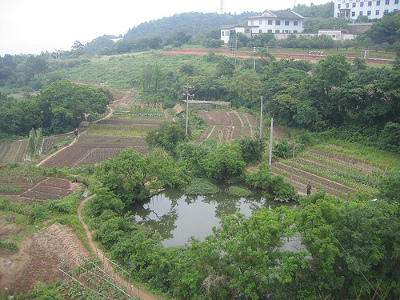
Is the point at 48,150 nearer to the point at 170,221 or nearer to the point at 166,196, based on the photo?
the point at 166,196

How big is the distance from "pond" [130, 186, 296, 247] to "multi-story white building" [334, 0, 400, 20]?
4081cm

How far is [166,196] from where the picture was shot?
19.4 m

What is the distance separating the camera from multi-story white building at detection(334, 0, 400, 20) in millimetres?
46656

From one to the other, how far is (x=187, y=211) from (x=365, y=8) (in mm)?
47055

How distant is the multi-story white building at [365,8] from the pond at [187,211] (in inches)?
1607

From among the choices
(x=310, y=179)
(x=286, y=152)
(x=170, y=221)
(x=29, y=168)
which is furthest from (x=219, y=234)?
(x=29, y=168)

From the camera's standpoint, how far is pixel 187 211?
1788 cm

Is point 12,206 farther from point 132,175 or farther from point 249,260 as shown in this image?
point 249,260

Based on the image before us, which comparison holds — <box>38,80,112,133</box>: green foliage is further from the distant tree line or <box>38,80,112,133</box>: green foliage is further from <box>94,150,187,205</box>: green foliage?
<box>94,150,187,205</box>: green foliage

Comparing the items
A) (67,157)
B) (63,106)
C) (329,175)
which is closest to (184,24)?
(63,106)

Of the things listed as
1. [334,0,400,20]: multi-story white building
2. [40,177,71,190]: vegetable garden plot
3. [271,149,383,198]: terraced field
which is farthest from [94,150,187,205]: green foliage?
[334,0,400,20]: multi-story white building

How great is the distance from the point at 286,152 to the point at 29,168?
17053mm

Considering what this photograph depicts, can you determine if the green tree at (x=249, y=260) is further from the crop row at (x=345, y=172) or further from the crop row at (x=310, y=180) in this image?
the crop row at (x=345, y=172)

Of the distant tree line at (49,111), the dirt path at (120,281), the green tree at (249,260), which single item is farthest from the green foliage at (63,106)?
the green tree at (249,260)
